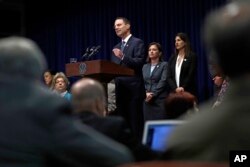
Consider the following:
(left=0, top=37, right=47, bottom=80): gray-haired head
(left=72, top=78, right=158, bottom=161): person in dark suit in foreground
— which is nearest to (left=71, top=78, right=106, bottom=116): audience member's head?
(left=72, top=78, right=158, bottom=161): person in dark suit in foreground

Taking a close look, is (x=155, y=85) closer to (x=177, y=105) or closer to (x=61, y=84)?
(x=61, y=84)

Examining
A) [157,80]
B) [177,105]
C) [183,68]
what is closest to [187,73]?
[183,68]

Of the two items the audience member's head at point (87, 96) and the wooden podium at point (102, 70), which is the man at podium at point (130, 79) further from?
the audience member's head at point (87, 96)

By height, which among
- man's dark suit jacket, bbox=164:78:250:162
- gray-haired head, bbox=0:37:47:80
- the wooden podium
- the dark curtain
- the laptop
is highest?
the dark curtain

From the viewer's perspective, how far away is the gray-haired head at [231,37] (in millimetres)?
974

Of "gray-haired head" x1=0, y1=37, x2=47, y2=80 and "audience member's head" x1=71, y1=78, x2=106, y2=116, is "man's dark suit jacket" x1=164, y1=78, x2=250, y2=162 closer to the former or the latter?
"gray-haired head" x1=0, y1=37, x2=47, y2=80

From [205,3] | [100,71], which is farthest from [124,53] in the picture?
[205,3]

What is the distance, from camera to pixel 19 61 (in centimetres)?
149

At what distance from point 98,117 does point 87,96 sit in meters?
0.10

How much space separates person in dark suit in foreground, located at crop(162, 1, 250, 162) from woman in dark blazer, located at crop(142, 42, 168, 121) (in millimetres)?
5003

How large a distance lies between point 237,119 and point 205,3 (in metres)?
6.50

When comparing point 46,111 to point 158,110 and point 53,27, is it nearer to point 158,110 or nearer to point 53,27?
point 158,110

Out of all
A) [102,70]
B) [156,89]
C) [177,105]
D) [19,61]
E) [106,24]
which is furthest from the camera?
[106,24]

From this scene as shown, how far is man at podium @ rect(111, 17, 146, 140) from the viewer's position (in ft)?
18.7
